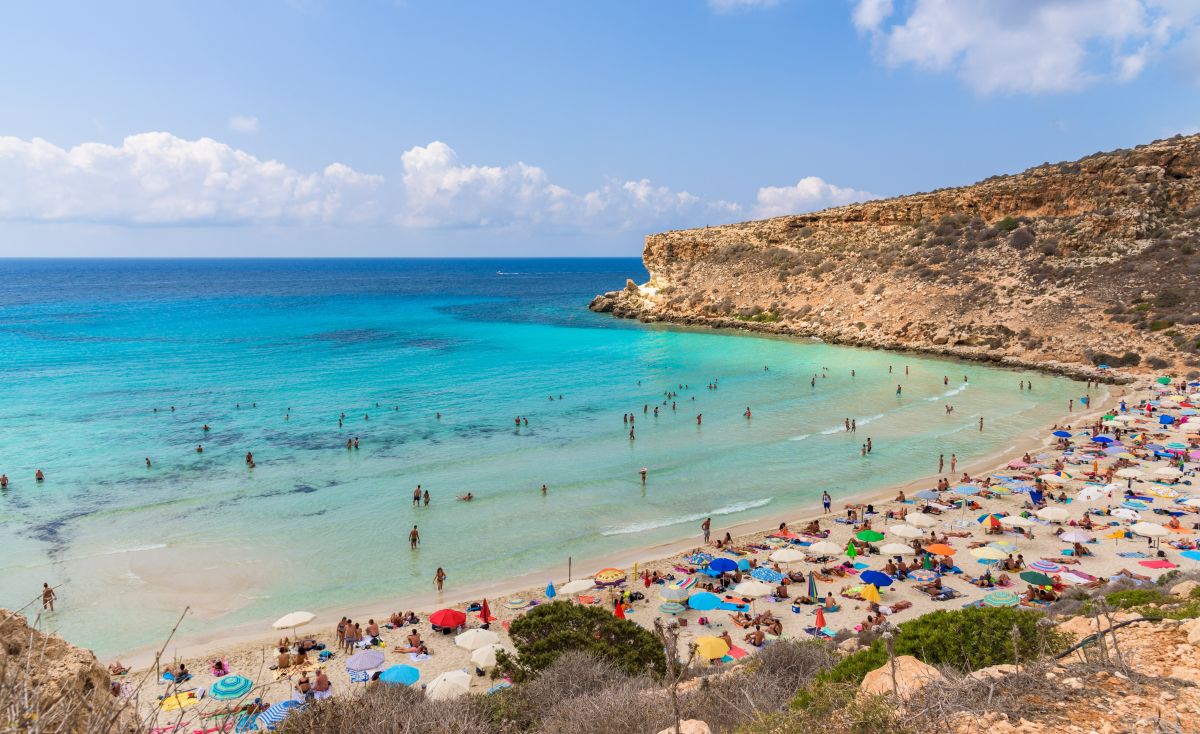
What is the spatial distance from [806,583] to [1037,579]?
570 cm

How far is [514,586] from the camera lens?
779 inches

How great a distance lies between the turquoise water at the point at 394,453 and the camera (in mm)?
20781

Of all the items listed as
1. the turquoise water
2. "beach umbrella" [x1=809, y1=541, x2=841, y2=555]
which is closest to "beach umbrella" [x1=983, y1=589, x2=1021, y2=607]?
"beach umbrella" [x1=809, y1=541, x2=841, y2=555]

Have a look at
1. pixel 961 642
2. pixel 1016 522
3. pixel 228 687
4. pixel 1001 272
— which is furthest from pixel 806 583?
pixel 1001 272

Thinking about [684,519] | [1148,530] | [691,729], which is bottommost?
[684,519]

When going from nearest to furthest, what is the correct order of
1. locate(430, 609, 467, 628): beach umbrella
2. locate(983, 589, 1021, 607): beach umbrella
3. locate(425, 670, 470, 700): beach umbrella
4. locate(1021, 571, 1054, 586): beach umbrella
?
locate(425, 670, 470, 700): beach umbrella → locate(983, 589, 1021, 607): beach umbrella → locate(430, 609, 467, 628): beach umbrella → locate(1021, 571, 1054, 586): beach umbrella

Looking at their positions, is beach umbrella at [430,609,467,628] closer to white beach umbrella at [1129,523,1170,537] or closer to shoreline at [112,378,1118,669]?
shoreline at [112,378,1118,669]

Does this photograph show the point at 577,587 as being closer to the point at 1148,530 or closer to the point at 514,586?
the point at 514,586

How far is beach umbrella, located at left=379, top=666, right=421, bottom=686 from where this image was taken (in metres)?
14.0

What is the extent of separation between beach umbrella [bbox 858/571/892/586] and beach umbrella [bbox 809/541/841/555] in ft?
6.30

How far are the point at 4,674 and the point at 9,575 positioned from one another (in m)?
21.9

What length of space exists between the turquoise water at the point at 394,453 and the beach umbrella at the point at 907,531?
500 centimetres

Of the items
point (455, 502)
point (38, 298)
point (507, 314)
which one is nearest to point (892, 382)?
point (455, 502)

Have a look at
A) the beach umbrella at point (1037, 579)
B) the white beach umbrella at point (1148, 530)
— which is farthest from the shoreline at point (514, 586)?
the white beach umbrella at point (1148, 530)
